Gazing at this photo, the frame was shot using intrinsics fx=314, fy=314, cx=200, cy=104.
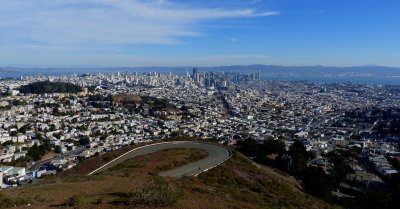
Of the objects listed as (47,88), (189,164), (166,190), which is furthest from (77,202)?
(47,88)

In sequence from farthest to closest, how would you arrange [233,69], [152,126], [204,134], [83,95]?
[233,69] → [83,95] → [152,126] → [204,134]

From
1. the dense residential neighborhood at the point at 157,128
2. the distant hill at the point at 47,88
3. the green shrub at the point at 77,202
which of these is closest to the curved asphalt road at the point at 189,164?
the green shrub at the point at 77,202

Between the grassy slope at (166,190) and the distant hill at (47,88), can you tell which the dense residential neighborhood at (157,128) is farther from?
the grassy slope at (166,190)

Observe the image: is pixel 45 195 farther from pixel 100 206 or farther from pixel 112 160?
pixel 112 160

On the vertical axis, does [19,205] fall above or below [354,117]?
above

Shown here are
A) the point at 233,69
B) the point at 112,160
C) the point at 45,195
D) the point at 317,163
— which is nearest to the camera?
the point at 45,195

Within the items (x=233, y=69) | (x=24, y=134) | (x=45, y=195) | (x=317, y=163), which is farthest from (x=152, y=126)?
(x=233, y=69)

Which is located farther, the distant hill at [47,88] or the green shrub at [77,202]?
the distant hill at [47,88]
